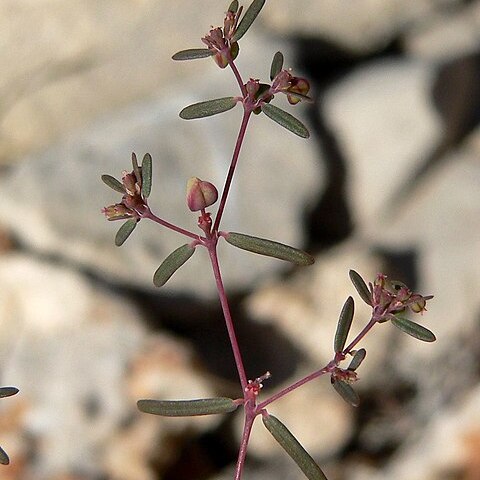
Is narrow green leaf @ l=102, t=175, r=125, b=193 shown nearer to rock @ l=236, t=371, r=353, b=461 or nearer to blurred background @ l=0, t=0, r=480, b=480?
blurred background @ l=0, t=0, r=480, b=480

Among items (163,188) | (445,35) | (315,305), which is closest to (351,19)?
(445,35)

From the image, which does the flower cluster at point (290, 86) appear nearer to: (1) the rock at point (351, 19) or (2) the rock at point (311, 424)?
(2) the rock at point (311, 424)

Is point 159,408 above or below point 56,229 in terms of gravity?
below

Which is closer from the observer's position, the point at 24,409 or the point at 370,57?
the point at 24,409

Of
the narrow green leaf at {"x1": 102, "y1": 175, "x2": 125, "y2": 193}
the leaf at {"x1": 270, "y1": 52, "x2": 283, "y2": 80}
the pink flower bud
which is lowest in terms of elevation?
the pink flower bud

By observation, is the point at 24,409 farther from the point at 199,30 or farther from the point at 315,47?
the point at 315,47

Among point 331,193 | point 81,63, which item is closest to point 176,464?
point 331,193

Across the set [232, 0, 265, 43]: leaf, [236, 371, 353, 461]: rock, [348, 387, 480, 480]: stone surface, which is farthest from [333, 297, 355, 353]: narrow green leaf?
[236, 371, 353, 461]: rock
